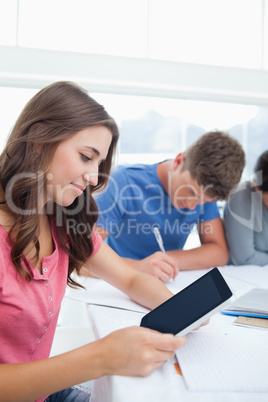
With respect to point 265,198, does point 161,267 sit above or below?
below

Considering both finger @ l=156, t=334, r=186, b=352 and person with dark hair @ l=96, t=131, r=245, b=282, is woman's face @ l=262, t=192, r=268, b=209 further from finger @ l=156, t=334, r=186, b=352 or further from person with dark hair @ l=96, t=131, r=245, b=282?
finger @ l=156, t=334, r=186, b=352

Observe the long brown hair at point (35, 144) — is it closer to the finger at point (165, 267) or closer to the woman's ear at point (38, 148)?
the woman's ear at point (38, 148)

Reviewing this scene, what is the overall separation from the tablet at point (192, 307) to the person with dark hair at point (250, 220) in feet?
3.22

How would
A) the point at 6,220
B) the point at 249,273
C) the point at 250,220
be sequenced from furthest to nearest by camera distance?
1. the point at 250,220
2. the point at 249,273
3. the point at 6,220

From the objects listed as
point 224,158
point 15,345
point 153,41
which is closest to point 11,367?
point 15,345

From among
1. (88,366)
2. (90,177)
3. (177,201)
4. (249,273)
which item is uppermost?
(90,177)

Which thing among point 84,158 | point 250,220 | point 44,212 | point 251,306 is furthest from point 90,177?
point 250,220

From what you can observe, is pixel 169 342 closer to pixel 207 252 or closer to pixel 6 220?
pixel 6 220

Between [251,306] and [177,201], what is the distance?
0.73 meters

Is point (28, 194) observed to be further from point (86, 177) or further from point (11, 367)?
point (11, 367)

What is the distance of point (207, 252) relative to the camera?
1521 mm

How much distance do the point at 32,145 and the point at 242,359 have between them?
1.87 feet

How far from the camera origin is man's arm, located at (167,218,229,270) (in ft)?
4.74

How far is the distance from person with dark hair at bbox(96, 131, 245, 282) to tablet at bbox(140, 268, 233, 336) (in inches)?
29.7
